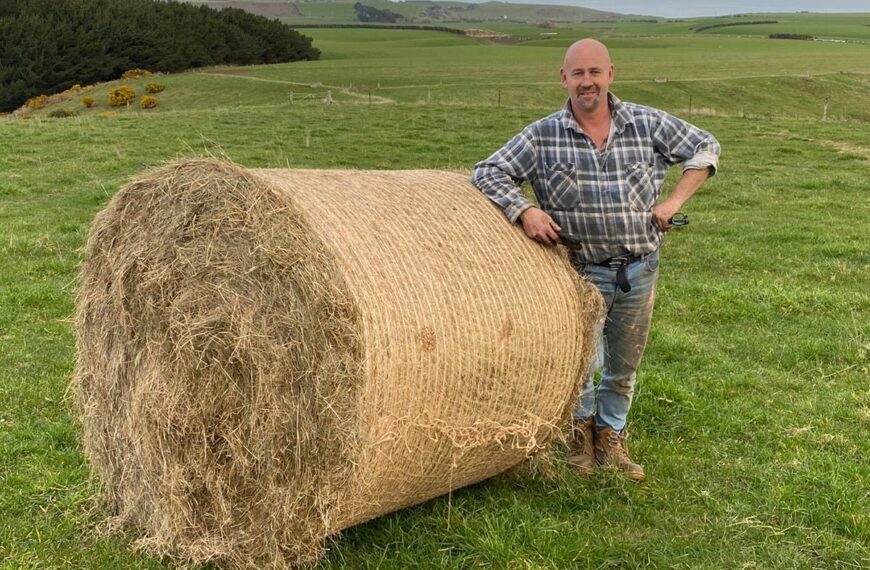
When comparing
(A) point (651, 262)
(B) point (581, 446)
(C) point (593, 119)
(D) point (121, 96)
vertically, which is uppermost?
(C) point (593, 119)

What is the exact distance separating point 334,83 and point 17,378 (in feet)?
129

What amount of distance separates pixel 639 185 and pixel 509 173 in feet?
2.47

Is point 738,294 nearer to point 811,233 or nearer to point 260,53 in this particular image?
point 811,233

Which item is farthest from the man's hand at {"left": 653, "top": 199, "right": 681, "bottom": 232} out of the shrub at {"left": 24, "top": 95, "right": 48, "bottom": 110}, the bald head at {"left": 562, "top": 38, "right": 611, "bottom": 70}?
the shrub at {"left": 24, "top": 95, "right": 48, "bottom": 110}

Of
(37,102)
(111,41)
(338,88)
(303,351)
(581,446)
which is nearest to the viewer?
(303,351)

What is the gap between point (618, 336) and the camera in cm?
501

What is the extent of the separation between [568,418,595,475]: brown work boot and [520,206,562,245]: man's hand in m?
1.29

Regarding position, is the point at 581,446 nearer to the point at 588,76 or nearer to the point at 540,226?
the point at 540,226

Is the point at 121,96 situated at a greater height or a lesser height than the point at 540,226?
lesser

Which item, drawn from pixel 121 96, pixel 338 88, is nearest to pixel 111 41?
pixel 121 96

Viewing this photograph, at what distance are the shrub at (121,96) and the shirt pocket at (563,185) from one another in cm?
3830

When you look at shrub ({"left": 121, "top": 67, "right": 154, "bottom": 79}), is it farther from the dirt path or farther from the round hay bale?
Answer: the round hay bale

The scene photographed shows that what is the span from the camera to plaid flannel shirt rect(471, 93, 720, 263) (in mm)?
4660

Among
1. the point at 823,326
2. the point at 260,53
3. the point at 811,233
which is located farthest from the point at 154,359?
the point at 260,53
